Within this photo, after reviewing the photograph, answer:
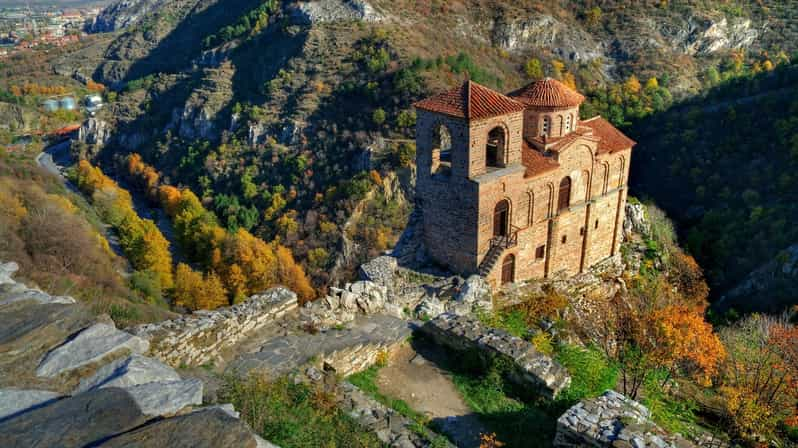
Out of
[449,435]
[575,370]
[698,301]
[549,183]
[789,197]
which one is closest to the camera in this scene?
[449,435]

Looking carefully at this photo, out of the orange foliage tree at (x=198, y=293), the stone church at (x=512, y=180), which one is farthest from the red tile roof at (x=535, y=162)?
the orange foliage tree at (x=198, y=293)

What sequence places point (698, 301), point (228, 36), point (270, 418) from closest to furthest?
point (270, 418)
point (698, 301)
point (228, 36)

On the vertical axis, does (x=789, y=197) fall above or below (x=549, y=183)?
below

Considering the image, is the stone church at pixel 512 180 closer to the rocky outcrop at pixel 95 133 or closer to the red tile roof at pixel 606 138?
the red tile roof at pixel 606 138

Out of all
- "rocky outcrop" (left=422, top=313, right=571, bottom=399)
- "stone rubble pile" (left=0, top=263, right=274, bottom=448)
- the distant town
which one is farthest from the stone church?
the distant town

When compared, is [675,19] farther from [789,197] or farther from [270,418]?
[270,418]

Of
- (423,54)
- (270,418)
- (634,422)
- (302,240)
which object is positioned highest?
(270,418)

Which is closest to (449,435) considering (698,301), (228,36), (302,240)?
(698,301)
